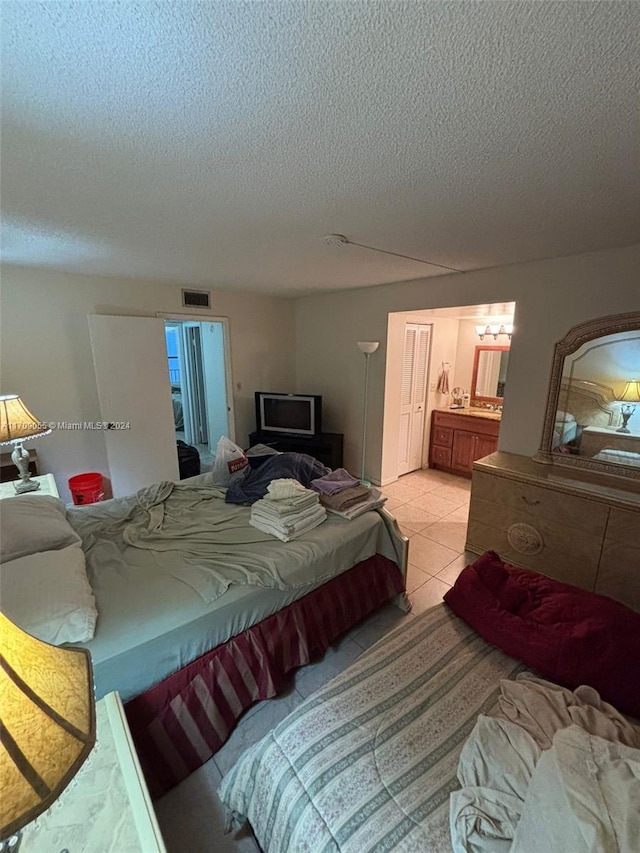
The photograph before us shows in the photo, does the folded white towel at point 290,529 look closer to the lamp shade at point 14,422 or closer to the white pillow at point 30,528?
the white pillow at point 30,528

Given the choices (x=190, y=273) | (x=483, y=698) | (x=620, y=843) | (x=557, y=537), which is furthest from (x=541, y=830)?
(x=190, y=273)

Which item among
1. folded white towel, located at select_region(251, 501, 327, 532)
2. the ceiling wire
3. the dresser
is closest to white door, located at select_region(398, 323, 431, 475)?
the ceiling wire

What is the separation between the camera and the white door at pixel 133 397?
3.49 metres

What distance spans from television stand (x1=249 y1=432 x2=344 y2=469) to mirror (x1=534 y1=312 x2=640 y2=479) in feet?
7.31

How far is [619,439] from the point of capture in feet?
8.14

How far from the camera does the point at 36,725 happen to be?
0.47 meters

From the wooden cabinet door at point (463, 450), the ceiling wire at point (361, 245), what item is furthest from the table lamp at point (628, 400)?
the wooden cabinet door at point (463, 450)

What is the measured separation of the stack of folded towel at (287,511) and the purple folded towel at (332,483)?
0.18 meters

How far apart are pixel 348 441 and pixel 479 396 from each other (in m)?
1.87

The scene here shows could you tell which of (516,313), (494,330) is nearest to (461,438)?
(494,330)

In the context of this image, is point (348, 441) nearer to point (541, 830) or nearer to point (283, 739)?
point (283, 739)

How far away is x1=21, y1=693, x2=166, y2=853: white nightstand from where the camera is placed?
2.59 feet

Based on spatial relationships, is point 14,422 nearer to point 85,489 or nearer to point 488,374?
point 85,489

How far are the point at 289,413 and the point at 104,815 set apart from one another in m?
3.84
